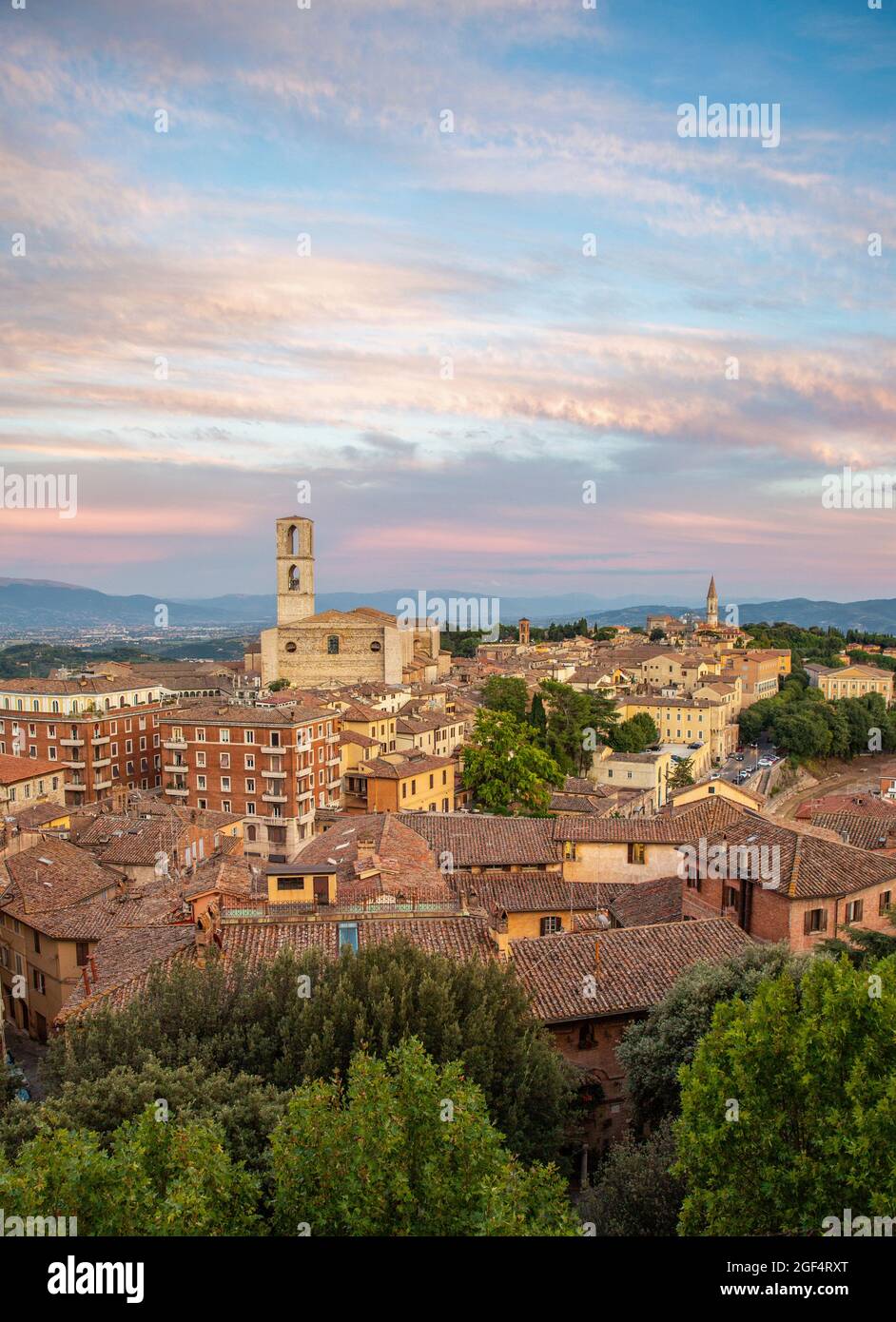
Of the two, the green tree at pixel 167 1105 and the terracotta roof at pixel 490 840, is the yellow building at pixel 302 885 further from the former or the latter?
the green tree at pixel 167 1105

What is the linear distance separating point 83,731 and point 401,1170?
46.0 meters

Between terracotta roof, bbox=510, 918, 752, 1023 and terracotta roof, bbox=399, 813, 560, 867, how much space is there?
6.65 meters

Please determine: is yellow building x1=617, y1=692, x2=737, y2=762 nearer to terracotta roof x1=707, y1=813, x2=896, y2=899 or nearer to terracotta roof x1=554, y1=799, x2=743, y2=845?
terracotta roof x1=554, y1=799, x2=743, y2=845

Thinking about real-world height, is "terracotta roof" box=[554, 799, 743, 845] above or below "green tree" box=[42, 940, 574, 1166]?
below

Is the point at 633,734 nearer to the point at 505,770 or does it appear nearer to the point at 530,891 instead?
the point at 505,770

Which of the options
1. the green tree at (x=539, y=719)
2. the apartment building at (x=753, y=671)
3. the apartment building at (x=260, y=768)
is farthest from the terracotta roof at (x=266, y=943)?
the apartment building at (x=753, y=671)

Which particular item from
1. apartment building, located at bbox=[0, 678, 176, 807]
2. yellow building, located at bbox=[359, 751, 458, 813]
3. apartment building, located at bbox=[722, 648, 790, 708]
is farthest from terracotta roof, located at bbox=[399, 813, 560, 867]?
apartment building, located at bbox=[722, 648, 790, 708]

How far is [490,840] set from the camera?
2653 centimetres

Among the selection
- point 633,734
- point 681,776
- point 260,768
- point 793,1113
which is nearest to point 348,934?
point 793,1113

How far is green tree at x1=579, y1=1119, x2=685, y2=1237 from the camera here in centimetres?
995

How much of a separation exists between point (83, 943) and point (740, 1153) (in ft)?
52.3
